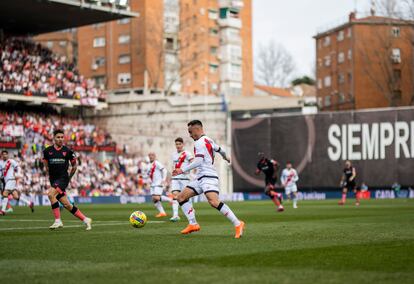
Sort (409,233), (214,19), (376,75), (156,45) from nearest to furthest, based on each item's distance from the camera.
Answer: (409,233) → (156,45) → (376,75) → (214,19)

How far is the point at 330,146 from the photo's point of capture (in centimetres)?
5381

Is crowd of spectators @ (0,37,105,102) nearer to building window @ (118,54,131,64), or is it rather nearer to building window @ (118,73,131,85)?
building window @ (118,73,131,85)

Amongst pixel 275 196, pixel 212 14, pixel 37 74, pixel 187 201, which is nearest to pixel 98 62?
pixel 212 14

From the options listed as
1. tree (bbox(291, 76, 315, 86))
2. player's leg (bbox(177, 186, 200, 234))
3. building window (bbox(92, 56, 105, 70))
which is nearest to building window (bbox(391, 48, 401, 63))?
tree (bbox(291, 76, 315, 86))

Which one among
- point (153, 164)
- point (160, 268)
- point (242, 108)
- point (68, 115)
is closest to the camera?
point (160, 268)

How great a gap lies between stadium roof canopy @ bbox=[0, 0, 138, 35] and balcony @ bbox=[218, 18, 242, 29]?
2944 cm

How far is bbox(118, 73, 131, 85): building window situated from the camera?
76.5 m

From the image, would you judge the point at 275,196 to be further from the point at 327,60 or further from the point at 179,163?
the point at 327,60

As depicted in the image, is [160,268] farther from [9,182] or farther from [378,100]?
[378,100]

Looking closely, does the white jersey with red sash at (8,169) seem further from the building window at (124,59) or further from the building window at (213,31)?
the building window at (213,31)

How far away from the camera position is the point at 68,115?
61750 mm

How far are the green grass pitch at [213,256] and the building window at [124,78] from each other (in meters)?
59.8

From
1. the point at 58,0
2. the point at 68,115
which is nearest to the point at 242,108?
the point at 68,115

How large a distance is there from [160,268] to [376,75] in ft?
245
